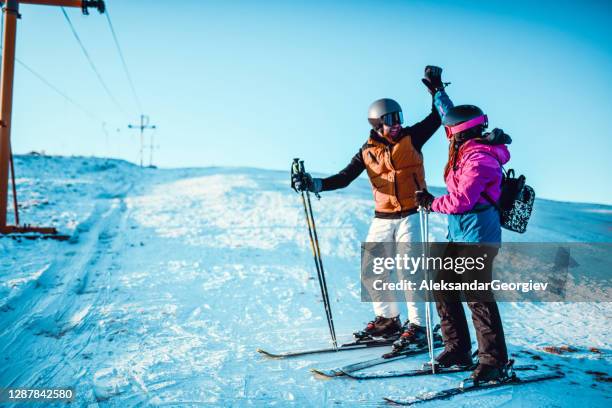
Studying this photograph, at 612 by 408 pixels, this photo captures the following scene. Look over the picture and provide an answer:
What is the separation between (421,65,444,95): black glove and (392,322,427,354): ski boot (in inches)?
96.2

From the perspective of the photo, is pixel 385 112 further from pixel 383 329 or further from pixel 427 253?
pixel 383 329

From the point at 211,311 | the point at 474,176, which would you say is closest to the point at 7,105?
the point at 211,311

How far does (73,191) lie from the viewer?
13.5 meters

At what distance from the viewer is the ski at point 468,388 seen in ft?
9.82

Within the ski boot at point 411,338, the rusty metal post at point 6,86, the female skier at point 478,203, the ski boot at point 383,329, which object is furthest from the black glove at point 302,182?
the rusty metal post at point 6,86

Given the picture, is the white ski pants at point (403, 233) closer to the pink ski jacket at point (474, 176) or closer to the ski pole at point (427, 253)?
the ski pole at point (427, 253)

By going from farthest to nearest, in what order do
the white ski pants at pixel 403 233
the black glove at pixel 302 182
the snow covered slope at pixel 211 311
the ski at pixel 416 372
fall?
the black glove at pixel 302 182 < the white ski pants at pixel 403 233 < the ski at pixel 416 372 < the snow covered slope at pixel 211 311

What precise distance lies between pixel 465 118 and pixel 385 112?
96cm

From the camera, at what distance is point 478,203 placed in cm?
319

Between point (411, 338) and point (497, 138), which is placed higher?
point (497, 138)

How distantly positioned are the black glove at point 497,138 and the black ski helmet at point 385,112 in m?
1.10

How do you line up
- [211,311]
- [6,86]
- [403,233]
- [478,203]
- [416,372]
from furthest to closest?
1. [6,86]
2. [211,311]
3. [403,233]
4. [416,372]
5. [478,203]

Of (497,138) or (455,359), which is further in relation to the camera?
(455,359)

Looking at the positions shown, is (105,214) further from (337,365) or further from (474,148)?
(474,148)
